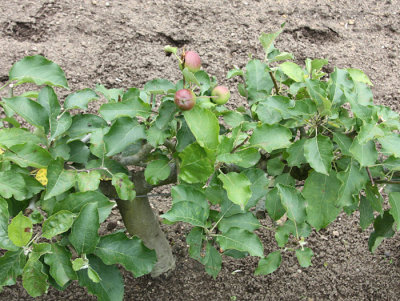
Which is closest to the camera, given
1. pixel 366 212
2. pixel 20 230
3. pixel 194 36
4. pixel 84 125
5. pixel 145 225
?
pixel 20 230

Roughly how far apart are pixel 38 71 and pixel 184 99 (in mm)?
470

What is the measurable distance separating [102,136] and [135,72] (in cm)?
160

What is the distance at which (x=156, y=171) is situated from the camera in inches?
49.8

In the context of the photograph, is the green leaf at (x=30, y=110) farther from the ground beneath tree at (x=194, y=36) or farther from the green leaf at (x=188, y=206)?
the ground beneath tree at (x=194, y=36)

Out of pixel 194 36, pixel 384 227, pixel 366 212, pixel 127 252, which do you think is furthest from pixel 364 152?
pixel 194 36

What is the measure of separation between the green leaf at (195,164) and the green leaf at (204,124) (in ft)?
0.07

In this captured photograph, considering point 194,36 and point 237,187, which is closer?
point 237,187

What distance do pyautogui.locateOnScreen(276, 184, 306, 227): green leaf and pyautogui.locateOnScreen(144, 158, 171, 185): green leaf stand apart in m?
0.29

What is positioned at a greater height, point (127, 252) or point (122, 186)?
point (122, 186)

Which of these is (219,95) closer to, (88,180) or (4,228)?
(88,180)

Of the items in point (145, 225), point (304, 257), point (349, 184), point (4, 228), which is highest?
point (349, 184)

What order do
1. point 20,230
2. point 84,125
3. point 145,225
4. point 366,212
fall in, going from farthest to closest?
point 145,225
point 366,212
point 84,125
point 20,230

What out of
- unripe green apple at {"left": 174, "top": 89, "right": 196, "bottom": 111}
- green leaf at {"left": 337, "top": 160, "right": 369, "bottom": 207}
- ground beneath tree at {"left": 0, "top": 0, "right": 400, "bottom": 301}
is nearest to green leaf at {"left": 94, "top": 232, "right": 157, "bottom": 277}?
unripe green apple at {"left": 174, "top": 89, "right": 196, "bottom": 111}

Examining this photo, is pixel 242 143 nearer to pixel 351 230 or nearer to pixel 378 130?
pixel 378 130
